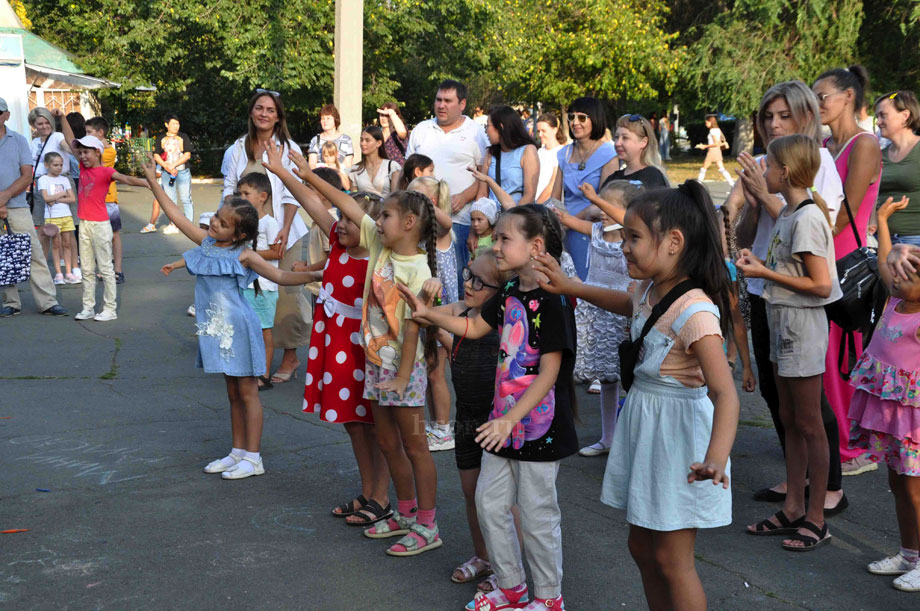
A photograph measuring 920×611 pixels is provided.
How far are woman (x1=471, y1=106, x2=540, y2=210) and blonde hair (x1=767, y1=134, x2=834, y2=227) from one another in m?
2.81

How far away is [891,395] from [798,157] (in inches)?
42.7

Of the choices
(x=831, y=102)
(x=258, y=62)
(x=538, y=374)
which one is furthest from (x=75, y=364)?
(x=258, y=62)

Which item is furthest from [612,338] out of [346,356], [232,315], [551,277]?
[551,277]

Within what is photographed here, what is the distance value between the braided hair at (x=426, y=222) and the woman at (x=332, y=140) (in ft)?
20.4

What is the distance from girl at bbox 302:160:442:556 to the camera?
4.13 metres

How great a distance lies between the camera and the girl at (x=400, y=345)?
4.13 metres

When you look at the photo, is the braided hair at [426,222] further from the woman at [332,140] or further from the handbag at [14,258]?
the handbag at [14,258]

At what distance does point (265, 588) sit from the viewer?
152 inches

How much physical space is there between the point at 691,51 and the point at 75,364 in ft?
91.4

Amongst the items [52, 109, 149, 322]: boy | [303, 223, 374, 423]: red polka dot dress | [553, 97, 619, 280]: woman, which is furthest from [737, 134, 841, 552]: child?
[52, 109, 149, 322]: boy

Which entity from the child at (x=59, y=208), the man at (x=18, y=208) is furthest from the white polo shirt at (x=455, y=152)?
the child at (x=59, y=208)

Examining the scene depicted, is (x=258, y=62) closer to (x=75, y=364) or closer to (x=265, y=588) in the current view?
(x=75, y=364)

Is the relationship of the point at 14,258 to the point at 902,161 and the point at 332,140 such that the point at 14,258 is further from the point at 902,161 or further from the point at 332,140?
the point at 902,161

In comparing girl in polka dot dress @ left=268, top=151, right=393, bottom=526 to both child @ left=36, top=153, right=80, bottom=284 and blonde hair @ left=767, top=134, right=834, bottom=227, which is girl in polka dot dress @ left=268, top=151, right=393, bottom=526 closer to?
blonde hair @ left=767, top=134, right=834, bottom=227
